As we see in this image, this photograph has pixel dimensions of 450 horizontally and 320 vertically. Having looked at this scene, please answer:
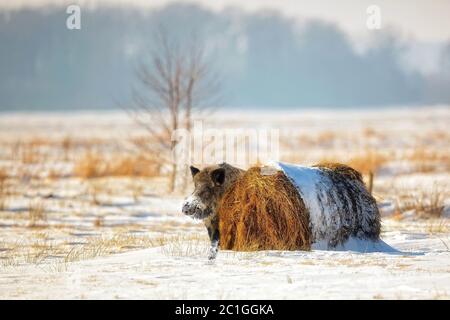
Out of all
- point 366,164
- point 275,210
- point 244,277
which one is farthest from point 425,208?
point 366,164

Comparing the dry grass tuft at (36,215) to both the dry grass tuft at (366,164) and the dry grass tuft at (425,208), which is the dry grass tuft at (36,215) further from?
the dry grass tuft at (366,164)

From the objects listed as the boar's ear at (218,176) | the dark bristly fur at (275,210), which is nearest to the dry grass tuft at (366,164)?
the dark bristly fur at (275,210)

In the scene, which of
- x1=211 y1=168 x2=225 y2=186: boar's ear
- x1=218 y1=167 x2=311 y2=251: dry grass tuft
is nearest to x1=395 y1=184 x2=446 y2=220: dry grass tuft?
x1=218 y1=167 x2=311 y2=251: dry grass tuft

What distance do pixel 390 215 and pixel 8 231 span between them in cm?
769

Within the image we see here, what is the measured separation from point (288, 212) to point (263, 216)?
37 cm

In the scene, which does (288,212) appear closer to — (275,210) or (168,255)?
(275,210)

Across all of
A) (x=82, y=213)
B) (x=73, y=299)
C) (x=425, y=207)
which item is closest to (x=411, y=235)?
(x=425, y=207)

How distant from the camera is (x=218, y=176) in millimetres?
9828

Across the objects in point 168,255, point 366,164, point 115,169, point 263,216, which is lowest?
point 115,169

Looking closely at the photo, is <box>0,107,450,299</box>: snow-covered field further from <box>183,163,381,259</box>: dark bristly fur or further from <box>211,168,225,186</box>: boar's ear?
<box>211,168,225,186</box>: boar's ear

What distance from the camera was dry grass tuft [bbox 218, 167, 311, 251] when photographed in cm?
937

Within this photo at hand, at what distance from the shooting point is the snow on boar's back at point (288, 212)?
9391 mm

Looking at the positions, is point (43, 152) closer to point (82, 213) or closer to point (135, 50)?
point (82, 213)

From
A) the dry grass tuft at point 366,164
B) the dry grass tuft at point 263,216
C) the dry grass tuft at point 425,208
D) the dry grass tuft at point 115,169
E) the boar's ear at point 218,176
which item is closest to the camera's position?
the dry grass tuft at point 263,216
